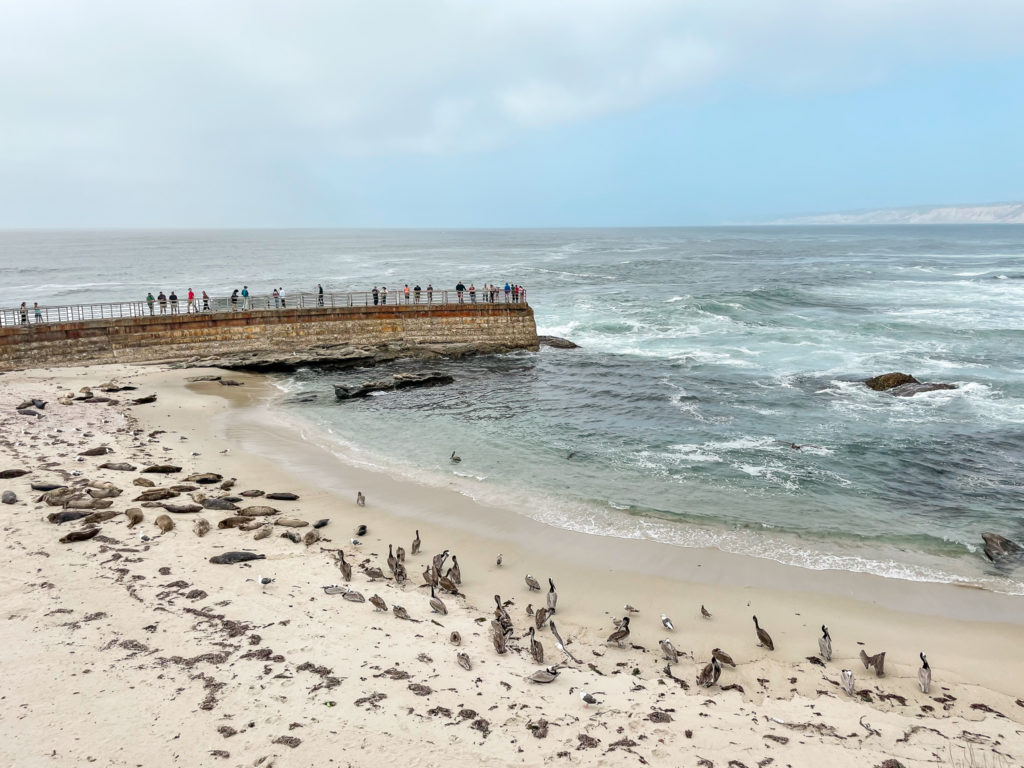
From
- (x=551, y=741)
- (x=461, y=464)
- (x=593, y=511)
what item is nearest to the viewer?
(x=551, y=741)

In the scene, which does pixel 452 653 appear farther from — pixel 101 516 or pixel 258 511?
pixel 101 516

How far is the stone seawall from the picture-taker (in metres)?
30.8

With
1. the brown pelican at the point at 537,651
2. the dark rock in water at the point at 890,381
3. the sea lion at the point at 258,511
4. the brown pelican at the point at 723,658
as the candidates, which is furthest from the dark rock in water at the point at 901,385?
the sea lion at the point at 258,511

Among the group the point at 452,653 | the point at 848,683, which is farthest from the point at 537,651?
the point at 848,683

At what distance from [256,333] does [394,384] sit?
30.3 ft

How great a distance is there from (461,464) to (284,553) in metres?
7.44

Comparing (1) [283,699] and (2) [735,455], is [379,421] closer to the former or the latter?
(2) [735,455]

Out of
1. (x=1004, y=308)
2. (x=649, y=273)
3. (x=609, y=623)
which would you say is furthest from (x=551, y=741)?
(x=649, y=273)

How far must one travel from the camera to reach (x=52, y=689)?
9.05m

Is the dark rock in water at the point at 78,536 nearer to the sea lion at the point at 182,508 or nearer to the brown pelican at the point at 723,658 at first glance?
the sea lion at the point at 182,508

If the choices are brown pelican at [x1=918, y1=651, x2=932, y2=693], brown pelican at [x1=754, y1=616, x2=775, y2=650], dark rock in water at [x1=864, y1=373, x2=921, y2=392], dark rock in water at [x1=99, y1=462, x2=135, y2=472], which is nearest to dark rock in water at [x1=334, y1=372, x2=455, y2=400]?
dark rock in water at [x1=99, y1=462, x2=135, y2=472]

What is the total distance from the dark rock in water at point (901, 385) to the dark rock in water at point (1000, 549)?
13858mm

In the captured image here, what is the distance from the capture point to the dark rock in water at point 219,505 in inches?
639

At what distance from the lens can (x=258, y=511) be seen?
52.9ft
